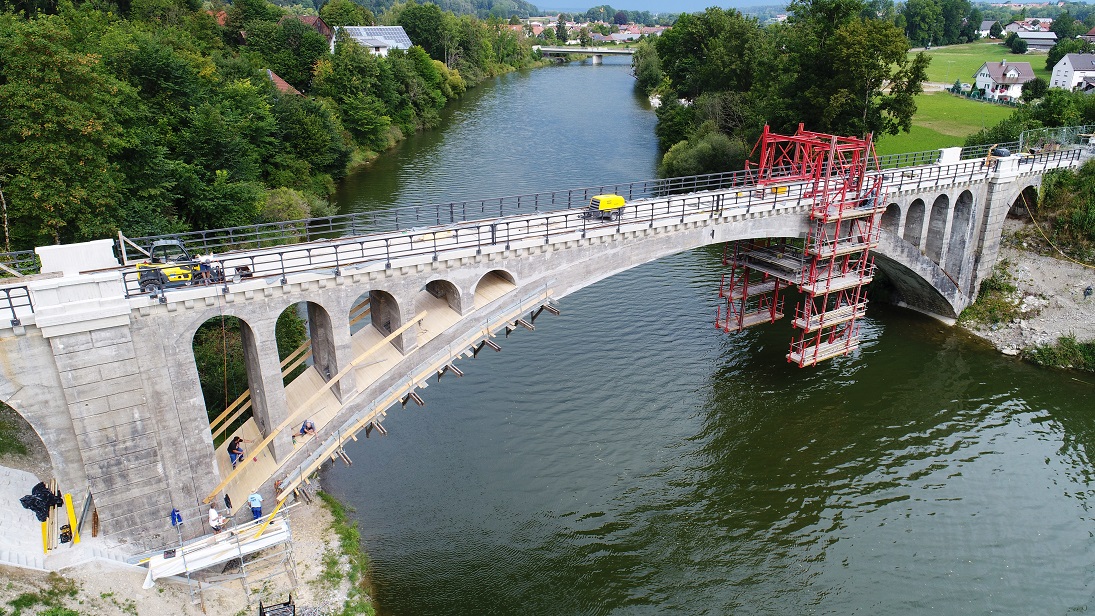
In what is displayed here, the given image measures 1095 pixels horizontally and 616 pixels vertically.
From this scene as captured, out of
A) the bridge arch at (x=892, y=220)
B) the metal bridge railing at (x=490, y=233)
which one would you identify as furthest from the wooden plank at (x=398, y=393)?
the bridge arch at (x=892, y=220)

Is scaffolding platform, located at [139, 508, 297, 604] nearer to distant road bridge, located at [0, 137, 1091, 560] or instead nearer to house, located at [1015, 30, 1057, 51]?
distant road bridge, located at [0, 137, 1091, 560]

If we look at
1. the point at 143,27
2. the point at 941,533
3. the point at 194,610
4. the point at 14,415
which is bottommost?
the point at 941,533

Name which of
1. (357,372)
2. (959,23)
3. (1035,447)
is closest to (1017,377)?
(1035,447)

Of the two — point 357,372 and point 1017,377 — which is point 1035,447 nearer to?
point 1017,377

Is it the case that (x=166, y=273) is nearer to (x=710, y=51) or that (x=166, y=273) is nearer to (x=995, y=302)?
(x=995, y=302)

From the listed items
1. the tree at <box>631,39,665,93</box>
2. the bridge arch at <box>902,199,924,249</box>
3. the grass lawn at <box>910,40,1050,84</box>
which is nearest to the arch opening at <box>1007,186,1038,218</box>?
the bridge arch at <box>902,199,924,249</box>

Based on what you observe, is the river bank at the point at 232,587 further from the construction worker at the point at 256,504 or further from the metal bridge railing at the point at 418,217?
the metal bridge railing at the point at 418,217

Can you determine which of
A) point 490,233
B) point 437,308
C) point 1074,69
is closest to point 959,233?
point 490,233

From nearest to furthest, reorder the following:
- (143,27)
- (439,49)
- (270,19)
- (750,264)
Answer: (750,264), (143,27), (270,19), (439,49)

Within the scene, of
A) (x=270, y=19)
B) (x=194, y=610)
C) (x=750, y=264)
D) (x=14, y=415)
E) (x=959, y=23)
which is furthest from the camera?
(x=959, y=23)
